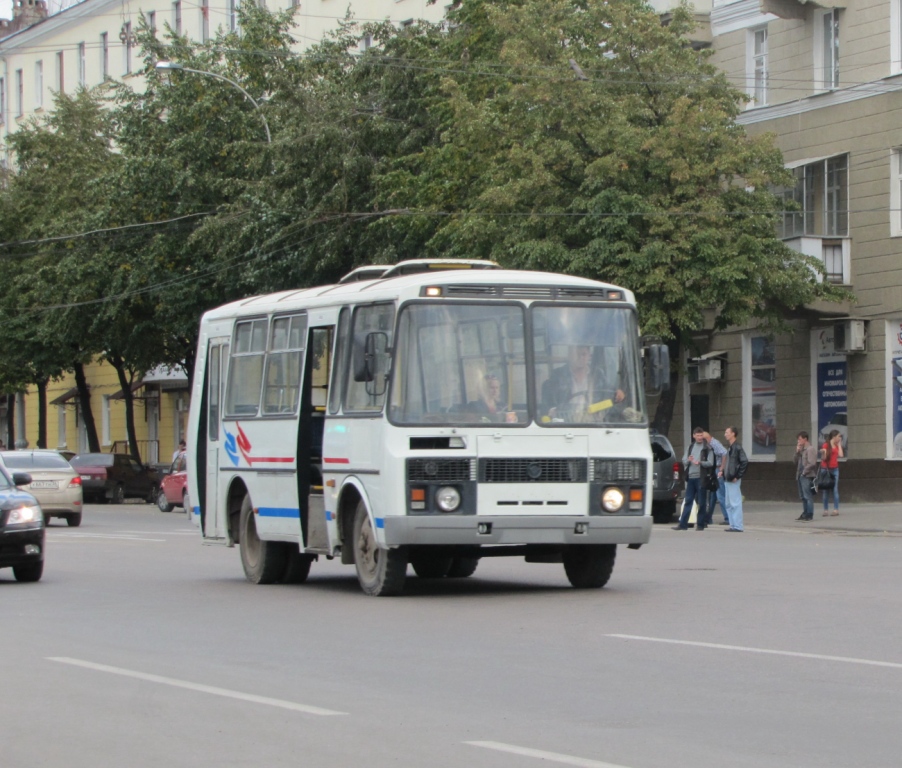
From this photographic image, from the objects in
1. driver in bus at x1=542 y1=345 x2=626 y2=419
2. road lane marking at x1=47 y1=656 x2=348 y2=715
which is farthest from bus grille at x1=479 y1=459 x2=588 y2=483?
road lane marking at x1=47 y1=656 x2=348 y2=715

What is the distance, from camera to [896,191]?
114 feet

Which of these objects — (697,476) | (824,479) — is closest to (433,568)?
(697,476)

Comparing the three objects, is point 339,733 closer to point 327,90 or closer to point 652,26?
point 652,26

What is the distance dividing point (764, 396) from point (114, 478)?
2086 cm

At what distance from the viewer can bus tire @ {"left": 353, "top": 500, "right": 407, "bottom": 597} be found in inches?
618

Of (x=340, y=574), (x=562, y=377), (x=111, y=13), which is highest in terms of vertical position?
(x=111, y=13)

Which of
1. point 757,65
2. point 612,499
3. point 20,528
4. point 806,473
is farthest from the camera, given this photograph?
point 757,65

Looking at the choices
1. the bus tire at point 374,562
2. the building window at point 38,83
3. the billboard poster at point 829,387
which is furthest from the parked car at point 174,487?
the building window at point 38,83

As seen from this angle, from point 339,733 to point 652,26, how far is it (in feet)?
87.3

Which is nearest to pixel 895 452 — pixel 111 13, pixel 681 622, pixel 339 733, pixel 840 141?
pixel 840 141

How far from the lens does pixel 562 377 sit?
623 inches

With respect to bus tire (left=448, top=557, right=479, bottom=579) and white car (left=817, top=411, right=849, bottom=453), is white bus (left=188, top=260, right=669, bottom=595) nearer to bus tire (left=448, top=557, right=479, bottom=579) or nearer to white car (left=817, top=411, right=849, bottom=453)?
bus tire (left=448, top=557, right=479, bottom=579)

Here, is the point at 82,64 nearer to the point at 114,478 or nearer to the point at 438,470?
the point at 114,478

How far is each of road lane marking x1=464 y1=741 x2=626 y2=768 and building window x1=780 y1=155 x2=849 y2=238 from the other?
28.5m
